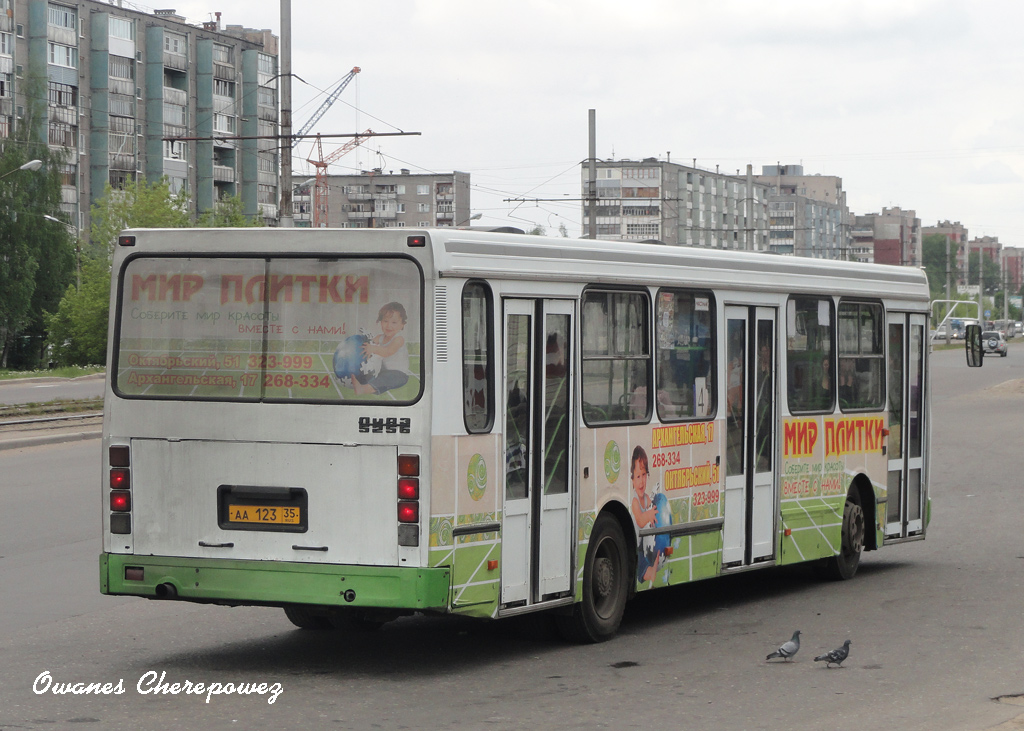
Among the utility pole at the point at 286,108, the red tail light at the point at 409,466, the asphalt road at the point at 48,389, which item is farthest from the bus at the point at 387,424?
the asphalt road at the point at 48,389

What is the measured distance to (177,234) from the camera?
8.27 metres

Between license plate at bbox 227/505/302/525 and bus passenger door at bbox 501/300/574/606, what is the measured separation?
1.13 m

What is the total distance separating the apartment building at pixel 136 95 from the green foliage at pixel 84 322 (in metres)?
13.3

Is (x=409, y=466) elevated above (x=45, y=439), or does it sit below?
above

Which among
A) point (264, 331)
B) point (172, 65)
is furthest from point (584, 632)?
point (172, 65)

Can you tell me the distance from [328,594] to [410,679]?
635mm

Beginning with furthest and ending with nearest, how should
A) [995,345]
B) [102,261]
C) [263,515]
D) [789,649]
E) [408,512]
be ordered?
[995,345] < [102,261] < [789,649] < [263,515] < [408,512]

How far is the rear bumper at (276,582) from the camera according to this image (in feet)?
25.0

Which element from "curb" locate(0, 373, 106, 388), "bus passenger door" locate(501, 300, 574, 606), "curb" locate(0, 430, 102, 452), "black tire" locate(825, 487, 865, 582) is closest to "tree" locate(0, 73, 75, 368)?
"curb" locate(0, 373, 106, 388)

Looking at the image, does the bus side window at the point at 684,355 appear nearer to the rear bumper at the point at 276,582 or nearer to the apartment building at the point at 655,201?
the rear bumper at the point at 276,582

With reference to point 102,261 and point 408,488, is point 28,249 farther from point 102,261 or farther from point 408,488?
point 408,488

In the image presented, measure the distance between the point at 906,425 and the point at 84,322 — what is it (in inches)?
2206

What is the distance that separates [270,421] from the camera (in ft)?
26.2

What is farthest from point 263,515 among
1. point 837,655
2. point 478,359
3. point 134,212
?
point 134,212
